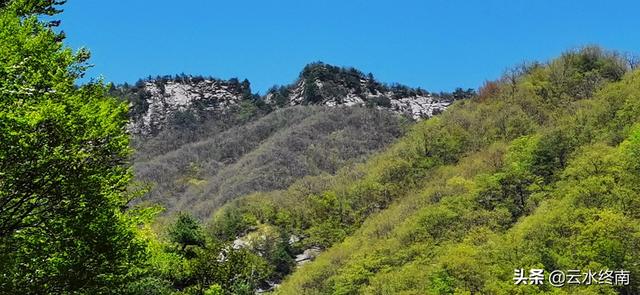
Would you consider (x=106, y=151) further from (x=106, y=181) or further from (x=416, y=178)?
(x=416, y=178)

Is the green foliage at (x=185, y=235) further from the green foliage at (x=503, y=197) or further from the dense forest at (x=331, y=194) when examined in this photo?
the green foliage at (x=503, y=197)

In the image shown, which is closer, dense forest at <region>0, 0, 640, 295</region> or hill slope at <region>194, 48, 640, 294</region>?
dense forest at <region>0, 0, 640, 295</region>

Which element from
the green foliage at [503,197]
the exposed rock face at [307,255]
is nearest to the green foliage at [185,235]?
the green foliage at [503,197]

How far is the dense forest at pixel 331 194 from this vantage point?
9.92m

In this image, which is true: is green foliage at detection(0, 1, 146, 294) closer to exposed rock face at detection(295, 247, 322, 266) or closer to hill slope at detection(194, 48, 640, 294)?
hill slope at detection(194, 48, 640, 294)

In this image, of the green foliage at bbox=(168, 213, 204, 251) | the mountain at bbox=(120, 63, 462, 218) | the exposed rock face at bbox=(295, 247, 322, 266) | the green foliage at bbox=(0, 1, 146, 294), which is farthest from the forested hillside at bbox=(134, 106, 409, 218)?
the green foliage at bbox=(0, 1, 146, 294)

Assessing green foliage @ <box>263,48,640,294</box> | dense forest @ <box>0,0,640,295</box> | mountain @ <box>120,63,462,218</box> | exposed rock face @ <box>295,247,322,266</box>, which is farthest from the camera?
mountain @ <box>120,63,462,218</box>

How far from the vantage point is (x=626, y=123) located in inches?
2704

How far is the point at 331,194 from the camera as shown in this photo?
108 m

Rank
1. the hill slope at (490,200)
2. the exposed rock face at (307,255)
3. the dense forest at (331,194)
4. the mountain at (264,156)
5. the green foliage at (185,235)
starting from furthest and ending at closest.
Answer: the mountain at (264,156), the exposed rock face at (307,255), the hill slope at (490,200), the green foliage at (185,235), the dense forest at (331,194)

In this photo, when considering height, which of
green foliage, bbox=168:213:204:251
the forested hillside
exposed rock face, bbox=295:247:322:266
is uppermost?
the forested hillside

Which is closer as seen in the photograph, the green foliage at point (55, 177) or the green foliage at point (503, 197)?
the green foliage at point (55, 177)

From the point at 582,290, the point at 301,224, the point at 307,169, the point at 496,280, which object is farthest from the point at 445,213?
the point at 307,169

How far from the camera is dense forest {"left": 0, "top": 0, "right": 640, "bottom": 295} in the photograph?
32.6ft
